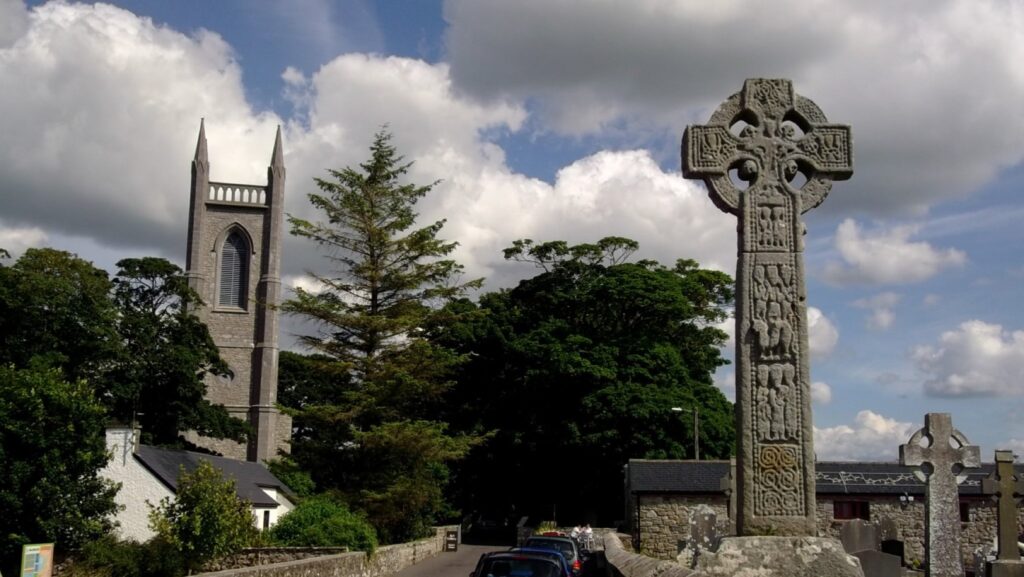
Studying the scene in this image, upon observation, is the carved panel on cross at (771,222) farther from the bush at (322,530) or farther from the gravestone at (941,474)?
the bush at (322,530)

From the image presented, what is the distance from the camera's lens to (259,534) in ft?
85.5

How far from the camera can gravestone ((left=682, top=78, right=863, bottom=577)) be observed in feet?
26.3

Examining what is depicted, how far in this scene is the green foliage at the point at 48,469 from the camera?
78.6ft

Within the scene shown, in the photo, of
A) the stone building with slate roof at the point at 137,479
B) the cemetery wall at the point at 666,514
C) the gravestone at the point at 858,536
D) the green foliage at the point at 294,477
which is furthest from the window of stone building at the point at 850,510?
the stone building with slate roof at the point at 137,479

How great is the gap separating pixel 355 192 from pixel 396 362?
6262mm

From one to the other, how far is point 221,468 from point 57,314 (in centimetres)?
1426

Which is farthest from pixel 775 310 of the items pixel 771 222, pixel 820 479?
pixel 820 479

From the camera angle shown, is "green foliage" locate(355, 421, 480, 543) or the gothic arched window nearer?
"green foliage" locate(355, 421, 480, 543)

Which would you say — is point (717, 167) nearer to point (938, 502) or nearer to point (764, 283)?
point (764, 283)

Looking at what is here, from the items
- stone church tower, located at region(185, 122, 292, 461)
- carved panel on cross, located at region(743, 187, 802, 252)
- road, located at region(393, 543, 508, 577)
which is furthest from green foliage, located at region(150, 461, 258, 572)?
stone church tower, located at region(185, 122, 292, 461)

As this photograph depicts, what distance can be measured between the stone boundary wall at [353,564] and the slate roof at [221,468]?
5754 millimetres

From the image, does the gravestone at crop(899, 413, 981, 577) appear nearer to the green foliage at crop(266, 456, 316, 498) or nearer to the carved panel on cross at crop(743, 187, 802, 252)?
the carved panel on cross at crop(743, 187, 802, 252)

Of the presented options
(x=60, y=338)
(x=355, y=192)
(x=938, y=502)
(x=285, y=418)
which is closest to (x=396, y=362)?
(x=355, y=192)

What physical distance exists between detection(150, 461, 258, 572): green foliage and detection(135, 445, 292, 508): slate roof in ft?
25.1
